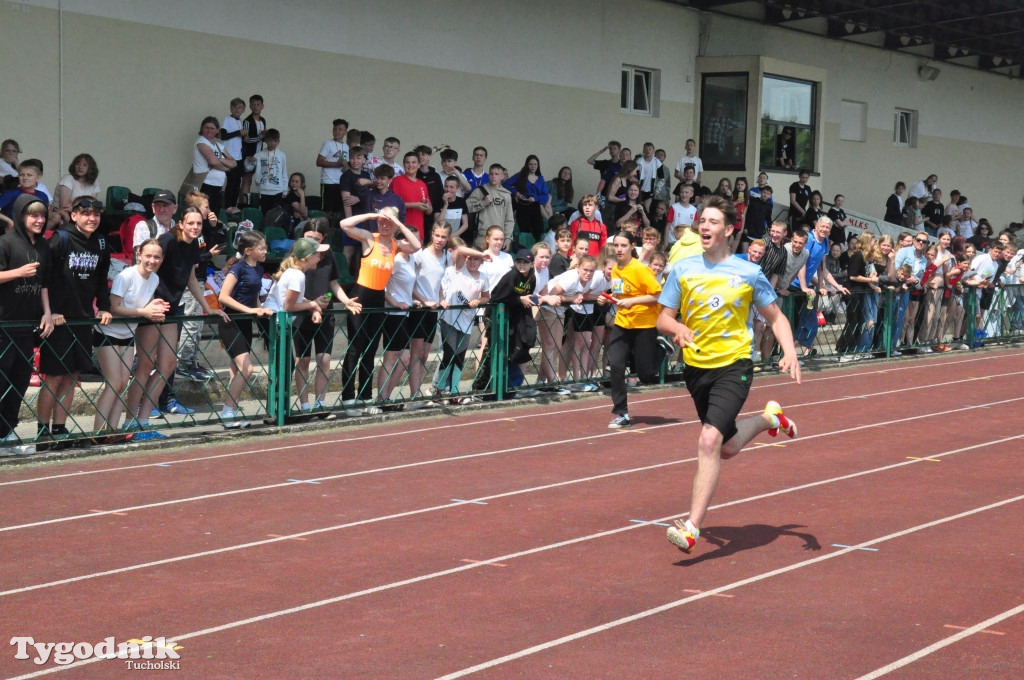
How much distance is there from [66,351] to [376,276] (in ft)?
10.9

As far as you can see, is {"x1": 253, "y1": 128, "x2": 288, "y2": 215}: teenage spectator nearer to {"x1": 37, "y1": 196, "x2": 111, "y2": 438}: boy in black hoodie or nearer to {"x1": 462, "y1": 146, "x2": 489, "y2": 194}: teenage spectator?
{"x1": 462, "y1": 146, "x2": 489, "y2": 194}: teenage spectator

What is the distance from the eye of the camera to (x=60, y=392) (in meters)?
10.2

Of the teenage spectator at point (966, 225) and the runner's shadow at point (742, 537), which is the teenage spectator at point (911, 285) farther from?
the runner's shadow at point (742, 537)

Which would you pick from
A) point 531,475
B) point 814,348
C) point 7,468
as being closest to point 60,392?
point 7,468

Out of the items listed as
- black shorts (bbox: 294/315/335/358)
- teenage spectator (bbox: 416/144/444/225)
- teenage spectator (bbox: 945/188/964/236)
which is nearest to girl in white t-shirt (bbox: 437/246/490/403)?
black shorts (bbox: 294/315/335/358)

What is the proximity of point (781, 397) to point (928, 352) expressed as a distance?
667 centimetres

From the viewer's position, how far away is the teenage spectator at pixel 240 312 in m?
11.4

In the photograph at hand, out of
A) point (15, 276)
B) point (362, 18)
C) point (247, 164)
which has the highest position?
point (362, 18)

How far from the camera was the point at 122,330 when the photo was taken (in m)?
10.5

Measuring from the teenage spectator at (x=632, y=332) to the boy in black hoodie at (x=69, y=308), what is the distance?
15.3 feet

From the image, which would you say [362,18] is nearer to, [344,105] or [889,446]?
[344,105]

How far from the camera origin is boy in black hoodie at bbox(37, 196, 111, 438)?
33.0ft

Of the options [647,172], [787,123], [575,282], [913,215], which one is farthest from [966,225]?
[575,282]

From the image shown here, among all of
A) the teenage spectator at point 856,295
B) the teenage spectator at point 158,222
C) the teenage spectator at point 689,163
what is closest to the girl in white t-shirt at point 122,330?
the teenage spectator at point 158,222
